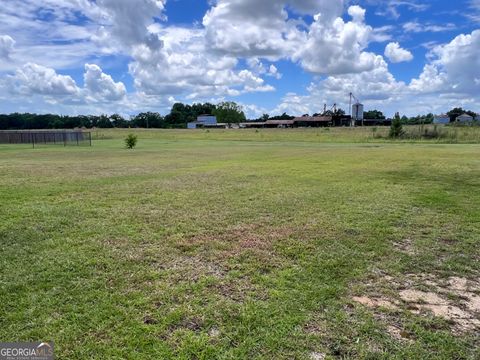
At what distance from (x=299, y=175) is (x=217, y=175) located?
2.75m

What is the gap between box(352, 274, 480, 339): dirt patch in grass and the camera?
3.20m

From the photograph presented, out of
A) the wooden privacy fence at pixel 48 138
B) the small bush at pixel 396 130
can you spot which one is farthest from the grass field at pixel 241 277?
the wooden privacy fence at pixel 48 138

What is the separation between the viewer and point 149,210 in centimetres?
707

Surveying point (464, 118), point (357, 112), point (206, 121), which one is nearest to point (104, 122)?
point (206, 121)

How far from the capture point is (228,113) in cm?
13862

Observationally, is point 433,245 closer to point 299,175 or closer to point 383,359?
point 383,359

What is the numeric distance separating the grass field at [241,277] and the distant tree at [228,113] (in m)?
132

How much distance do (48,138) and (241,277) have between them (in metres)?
44.6

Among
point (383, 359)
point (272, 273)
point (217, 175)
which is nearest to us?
point (383, 359)

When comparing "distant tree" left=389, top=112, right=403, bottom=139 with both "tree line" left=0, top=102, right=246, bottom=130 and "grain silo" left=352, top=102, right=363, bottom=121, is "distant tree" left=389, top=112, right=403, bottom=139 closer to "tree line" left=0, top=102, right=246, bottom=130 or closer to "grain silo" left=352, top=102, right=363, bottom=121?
"grain silo" left=352, top=102, right=363, bottom=121

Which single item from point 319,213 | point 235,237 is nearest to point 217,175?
point 319,213

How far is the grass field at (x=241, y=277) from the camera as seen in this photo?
2.84 metres

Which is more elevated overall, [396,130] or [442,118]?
[442,118]

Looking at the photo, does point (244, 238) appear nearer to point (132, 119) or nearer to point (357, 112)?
point (357, 112)
